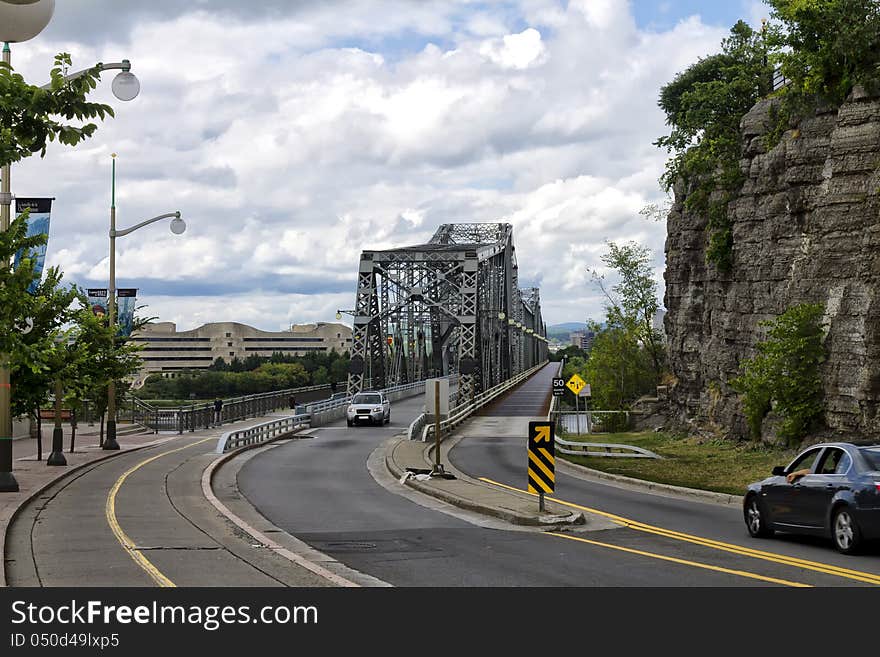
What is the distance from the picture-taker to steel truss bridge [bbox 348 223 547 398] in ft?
243

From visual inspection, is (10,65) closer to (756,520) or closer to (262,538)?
(262,538)

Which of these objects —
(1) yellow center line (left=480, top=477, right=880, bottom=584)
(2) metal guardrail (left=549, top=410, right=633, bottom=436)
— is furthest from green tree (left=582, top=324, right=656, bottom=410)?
(1) yellow center line (left=480, top=477, right=880, bottom=584)

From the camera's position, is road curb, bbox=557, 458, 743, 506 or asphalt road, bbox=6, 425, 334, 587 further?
road curb, bbox=557, 458, 743, 506

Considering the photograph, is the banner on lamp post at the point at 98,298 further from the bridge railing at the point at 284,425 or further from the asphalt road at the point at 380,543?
the asphalt road at the point at 380,543

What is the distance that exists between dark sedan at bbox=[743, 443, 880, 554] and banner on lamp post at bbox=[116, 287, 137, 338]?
99.6 ft

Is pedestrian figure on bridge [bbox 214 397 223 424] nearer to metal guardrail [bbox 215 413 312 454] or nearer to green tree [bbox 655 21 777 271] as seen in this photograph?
metal guardrail [bbox 215 413 312 454]

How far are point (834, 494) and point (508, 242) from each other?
107200mm

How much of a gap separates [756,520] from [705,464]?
15353 millimetres

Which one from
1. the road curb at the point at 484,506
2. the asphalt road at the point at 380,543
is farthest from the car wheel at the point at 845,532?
the road curb at the point at 484,506

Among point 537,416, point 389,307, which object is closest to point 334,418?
point 537,416

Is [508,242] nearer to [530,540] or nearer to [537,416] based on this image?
[537,416]

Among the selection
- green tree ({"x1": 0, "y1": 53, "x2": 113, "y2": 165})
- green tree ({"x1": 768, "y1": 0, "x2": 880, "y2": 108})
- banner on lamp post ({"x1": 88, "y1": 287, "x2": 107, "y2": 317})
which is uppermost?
green tree ({"x1": 768, "y1": 0, "x2": 880, "y2": 108})
